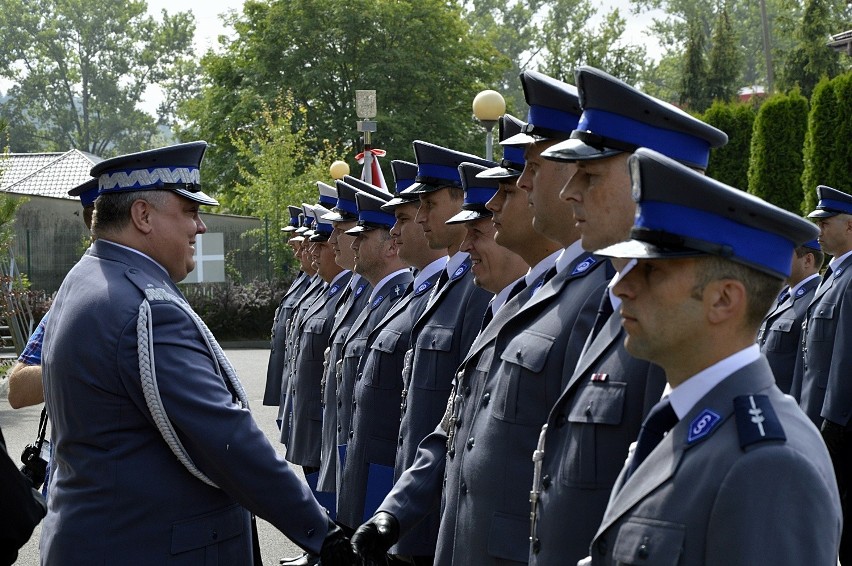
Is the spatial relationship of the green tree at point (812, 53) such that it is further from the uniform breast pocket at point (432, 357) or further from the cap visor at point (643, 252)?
the cap visor at point (643, 252)

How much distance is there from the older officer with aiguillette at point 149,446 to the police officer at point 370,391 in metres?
2.03

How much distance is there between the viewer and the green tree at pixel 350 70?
4069cm

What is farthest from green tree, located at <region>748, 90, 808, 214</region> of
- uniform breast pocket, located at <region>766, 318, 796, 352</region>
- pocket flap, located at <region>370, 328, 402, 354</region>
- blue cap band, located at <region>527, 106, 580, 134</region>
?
blue cap band, located at <region>527, 106, 580, 134</region>

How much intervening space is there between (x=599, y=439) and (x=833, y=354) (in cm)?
533

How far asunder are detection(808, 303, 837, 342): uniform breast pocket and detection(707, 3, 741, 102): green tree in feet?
130

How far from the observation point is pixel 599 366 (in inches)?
120

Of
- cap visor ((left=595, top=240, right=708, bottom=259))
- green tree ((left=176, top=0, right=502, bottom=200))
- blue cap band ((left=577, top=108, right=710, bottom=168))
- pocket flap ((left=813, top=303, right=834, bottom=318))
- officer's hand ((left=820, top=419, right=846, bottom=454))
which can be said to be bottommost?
officer's hand ((left=820, top=419, right=846, bottom=454))

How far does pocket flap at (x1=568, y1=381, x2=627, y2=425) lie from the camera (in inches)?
116

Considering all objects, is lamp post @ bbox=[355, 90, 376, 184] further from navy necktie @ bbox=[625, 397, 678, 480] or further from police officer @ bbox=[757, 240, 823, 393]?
navy necktie @ bbox=[625, 397, 678, 480]

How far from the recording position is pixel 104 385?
11.7 feet

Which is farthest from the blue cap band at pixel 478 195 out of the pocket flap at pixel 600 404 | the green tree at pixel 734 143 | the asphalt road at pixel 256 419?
the green tree at pixel 734 143

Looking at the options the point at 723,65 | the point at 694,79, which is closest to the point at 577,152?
the point at 723,65

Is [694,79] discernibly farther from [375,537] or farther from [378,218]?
[375,537]

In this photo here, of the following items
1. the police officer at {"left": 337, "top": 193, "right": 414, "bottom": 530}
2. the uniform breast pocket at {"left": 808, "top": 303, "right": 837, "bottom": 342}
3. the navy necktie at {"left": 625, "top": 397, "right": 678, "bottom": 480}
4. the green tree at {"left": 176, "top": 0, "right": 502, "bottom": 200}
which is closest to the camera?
the navy necktie at {"left": 625, "top": 397, "right": 678, "bottom": 480}
